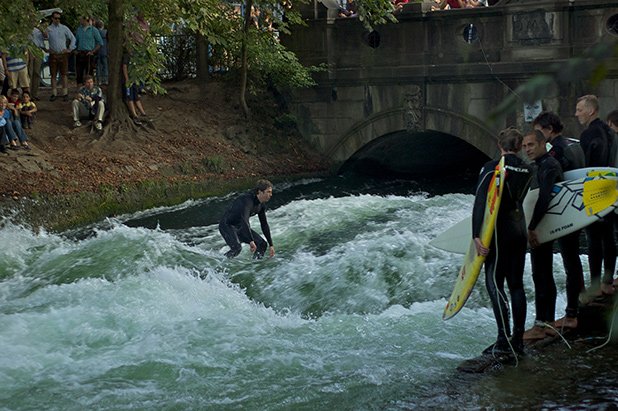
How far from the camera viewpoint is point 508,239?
776cm

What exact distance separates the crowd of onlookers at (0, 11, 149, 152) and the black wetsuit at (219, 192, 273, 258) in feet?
21.5

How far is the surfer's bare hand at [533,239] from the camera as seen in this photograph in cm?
826

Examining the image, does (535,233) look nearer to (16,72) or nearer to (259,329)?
(259,329)

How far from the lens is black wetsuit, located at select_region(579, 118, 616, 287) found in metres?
9.06

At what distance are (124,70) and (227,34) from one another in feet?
7.85

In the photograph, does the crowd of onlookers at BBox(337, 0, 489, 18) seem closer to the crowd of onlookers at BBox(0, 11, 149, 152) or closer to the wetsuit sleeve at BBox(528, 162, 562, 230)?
the crowd of onlookers at BBox(0, 11, 149, 152)

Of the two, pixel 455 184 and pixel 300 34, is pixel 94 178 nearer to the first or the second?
pixel 300 34

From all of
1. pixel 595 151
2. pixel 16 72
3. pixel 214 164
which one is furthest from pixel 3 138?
pixel 595 151

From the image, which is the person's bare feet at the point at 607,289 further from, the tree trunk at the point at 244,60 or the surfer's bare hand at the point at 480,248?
the tree trunk at the point at 244,60

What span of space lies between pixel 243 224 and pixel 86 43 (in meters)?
10.7

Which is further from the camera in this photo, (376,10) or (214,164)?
(214,164)

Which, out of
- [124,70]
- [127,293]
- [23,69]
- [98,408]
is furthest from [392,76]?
[98,408]

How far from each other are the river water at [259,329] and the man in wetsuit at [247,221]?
0.75 feet

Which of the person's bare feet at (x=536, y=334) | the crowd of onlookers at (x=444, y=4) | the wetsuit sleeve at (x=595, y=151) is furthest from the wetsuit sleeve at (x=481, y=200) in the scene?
the crowd of onlookers at (x=444, y=4)
